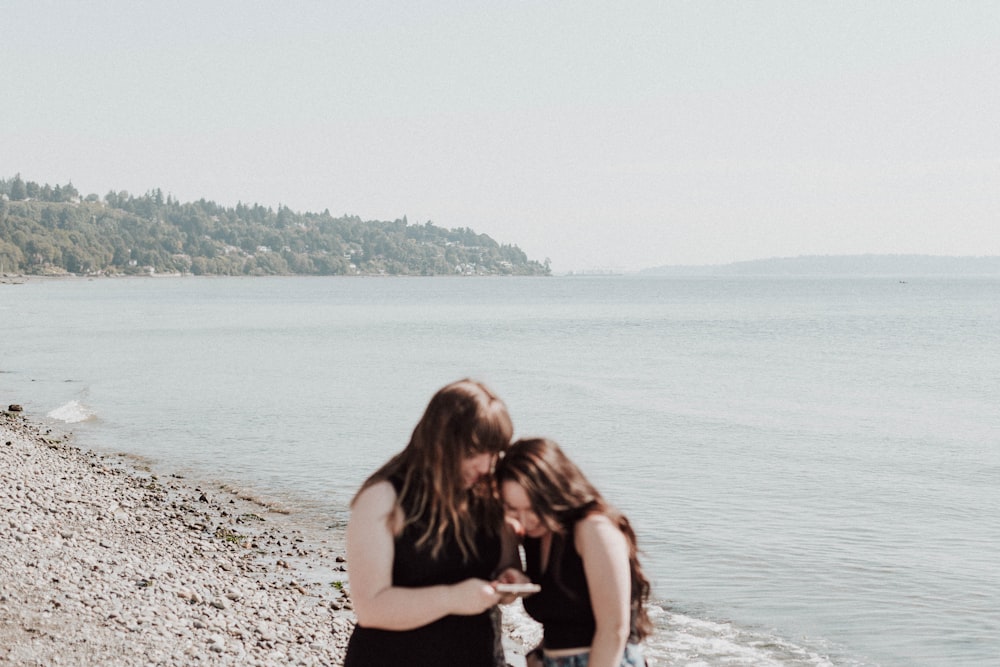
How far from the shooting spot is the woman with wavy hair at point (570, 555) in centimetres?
376

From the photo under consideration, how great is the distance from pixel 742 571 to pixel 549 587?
36.6ft

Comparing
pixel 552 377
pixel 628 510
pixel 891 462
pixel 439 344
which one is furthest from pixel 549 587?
pixel 439 344

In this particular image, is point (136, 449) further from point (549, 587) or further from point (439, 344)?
point (439, 344)

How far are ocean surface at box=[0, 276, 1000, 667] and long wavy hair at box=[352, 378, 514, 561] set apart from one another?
7506mm

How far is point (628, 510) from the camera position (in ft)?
62.3

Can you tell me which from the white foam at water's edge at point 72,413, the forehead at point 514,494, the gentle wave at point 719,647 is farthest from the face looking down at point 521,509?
the white foam at water's edge at point 72,413

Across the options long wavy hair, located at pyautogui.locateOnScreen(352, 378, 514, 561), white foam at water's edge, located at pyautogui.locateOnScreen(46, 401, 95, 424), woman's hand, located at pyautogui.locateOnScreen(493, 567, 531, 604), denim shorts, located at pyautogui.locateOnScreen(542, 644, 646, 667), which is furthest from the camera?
white foam at water's edge, located at pyautogui.locateOnScreen(46, 401, 95, 424)

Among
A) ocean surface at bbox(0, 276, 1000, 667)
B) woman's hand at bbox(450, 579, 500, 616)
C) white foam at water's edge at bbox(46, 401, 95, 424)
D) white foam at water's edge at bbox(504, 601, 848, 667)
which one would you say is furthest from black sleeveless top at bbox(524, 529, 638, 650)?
white foam at water's edge at bbox(46, 401, 95, 424)

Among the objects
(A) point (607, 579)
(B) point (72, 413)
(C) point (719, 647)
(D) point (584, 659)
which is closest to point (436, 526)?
(A) point (607, 579)

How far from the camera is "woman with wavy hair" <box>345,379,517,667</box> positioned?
3725 mm

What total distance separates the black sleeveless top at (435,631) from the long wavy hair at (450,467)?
0.04 meters

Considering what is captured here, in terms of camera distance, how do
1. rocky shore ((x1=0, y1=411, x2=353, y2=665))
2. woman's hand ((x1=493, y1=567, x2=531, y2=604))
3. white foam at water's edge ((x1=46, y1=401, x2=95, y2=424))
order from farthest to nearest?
white foam at water's edge ((x1=46, y1=401, x2=95, y2=424))
rocky shore ((x1=0, y1=411, x2=353, y2=665))
woman's hand ((x1=493, y1=567, x2=531, y2=604))

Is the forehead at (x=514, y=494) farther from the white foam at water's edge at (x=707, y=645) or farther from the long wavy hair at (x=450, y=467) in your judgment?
the white foam at water's edge at (x=707, y=645)

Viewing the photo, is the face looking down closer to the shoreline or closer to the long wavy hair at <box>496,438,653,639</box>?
the long wavy hair at <box>496,438,653,639</box>
